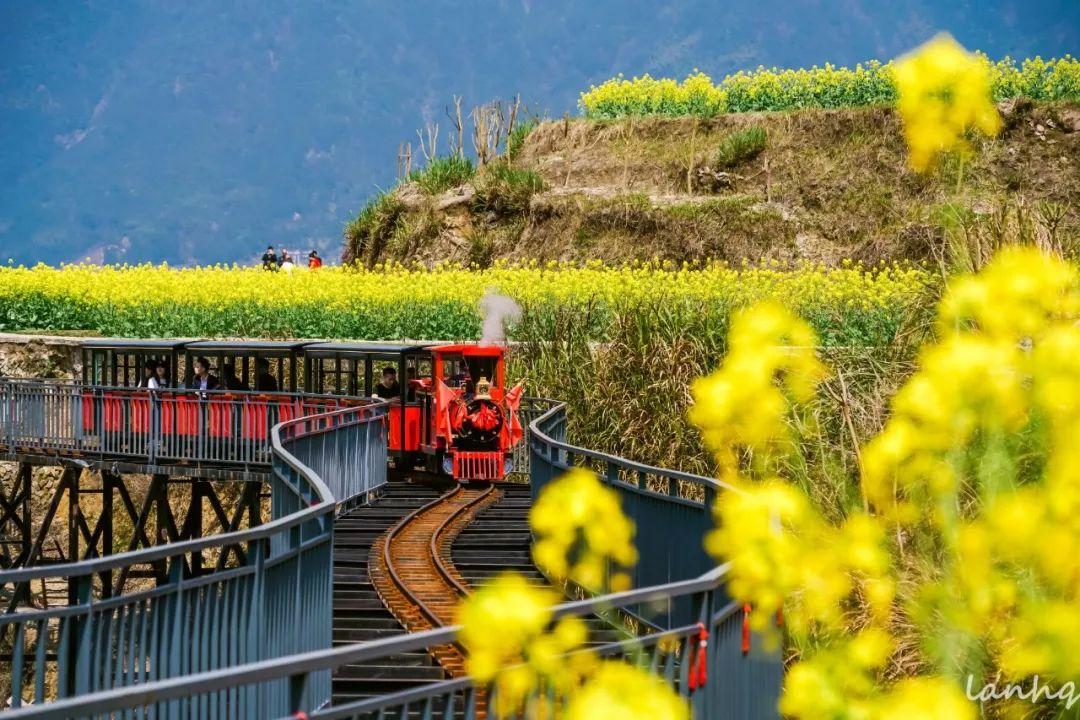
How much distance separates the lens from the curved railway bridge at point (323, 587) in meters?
6.46

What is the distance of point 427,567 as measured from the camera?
15.6m

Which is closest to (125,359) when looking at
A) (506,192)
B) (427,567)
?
(427,567)

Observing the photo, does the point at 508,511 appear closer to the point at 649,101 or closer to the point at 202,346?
the point at 202,346

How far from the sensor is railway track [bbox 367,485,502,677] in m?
12.9

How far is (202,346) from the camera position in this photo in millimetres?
26953

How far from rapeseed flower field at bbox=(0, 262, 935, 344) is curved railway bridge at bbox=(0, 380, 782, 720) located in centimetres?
634

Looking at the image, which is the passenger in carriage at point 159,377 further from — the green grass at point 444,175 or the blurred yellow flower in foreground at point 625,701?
the blurred yellow flower in foreground at point 625,701

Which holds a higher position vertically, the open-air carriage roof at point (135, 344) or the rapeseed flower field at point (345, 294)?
the rapeseed flower field at point (345, 294)

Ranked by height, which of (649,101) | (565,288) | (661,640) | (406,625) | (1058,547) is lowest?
(406,625)

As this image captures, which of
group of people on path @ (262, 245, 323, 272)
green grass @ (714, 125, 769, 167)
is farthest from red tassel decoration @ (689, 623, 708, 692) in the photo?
group of people on path @ (262, 245, 323, 272)

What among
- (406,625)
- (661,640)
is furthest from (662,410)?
(661,640)

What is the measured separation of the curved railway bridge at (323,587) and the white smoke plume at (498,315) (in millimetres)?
1653

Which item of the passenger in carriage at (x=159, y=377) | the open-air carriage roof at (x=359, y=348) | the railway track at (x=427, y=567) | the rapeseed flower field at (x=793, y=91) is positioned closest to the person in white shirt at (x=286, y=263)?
the rapeseed flower field at (x=793, y=91)

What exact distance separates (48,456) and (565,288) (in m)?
10.9
